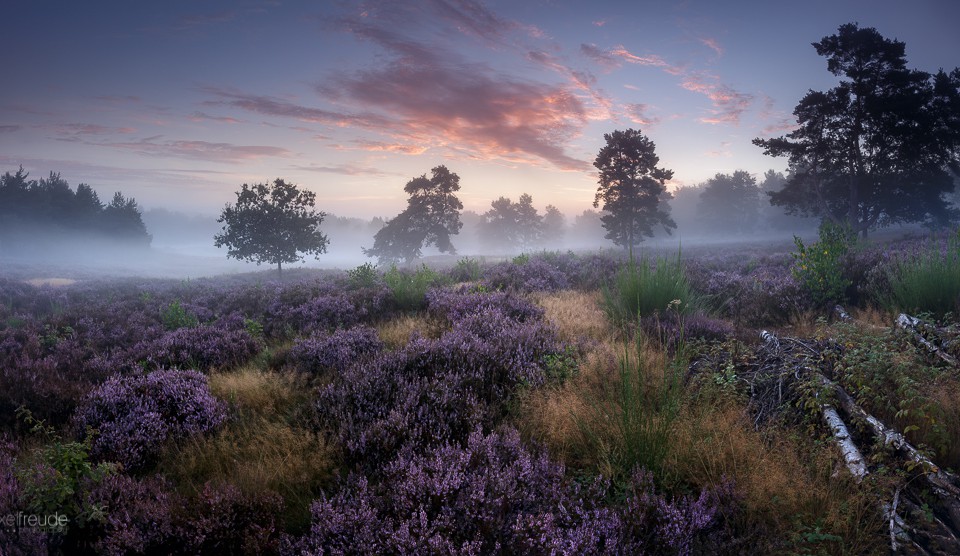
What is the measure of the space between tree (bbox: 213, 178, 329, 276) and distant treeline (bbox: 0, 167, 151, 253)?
1742 inches

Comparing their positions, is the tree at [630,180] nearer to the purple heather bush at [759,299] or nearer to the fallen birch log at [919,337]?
the purple heather bush at [759,299]

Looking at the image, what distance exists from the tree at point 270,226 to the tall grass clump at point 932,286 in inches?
1285

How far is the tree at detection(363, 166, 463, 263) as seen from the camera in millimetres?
Result: 42750

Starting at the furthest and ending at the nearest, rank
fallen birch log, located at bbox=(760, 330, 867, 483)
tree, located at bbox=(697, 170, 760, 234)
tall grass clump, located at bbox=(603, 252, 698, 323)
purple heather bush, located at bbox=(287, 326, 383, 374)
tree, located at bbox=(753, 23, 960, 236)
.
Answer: tree, located at bbox=(697, 170, 760, 234) → tree, located at bbox=(753, 23, 960, 236) → tall grass clump, located at bbox=(603, 252, 698, 323) → purple heather bush, located at bbox=(287, 326, 383, 374) → fallen birch log, located at bbox=(760, 330, 867, 483)

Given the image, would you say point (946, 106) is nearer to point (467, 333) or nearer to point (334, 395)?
point (467, 333)

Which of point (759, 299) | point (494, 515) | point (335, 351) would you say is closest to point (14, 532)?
point (494, 515)

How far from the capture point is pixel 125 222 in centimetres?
6594

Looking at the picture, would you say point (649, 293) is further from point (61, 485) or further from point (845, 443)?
point (61, 485)

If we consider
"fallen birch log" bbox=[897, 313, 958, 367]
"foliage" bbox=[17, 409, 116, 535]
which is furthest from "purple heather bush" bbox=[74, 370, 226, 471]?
"fallen birch log" bbox=[897, 313, 958, 367]

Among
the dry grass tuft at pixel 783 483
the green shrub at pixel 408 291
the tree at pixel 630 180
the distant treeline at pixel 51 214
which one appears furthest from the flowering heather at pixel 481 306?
the distant treeline at pixel 51 214

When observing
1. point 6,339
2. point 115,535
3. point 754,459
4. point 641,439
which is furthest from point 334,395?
point 6,339

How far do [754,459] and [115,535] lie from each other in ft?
13.3

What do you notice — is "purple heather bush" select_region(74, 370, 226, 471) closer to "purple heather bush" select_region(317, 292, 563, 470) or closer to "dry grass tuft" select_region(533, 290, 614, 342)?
"purple heather bush" select_region(317, 292, 563, 470)

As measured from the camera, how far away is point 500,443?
10.1 feet
